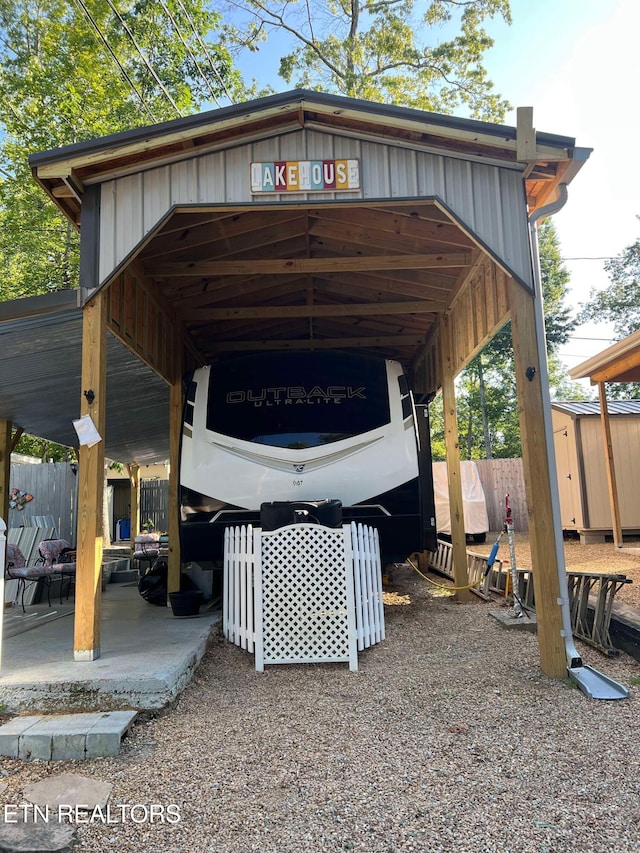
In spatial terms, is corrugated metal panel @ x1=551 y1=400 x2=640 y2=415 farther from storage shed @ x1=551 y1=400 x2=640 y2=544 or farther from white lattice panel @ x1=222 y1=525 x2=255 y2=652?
white lattice panel @ x1=222 y1=525 x2=255 y2=652

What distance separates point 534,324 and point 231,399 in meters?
2.93

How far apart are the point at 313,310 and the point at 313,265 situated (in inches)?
58.3

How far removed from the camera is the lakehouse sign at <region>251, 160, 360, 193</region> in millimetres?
4648

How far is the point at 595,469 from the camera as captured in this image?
1288cm

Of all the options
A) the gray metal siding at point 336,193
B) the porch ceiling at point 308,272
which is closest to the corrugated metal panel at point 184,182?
the gray metal siding at point 336,193

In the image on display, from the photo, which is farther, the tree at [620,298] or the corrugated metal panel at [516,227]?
the tree at [620,298]

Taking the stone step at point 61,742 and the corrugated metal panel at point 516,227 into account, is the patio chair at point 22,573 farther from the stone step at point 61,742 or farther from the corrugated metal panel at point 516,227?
the corrugated metal panel at point 516,227

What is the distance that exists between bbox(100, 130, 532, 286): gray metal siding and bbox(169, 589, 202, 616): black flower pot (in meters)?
3.28

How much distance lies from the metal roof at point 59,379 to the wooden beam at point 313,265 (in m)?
1.10

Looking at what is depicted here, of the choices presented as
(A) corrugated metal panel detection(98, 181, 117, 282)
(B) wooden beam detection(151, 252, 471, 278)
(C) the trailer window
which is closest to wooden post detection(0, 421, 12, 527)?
(B) wooden beam detection(151, 252, 471, 278)

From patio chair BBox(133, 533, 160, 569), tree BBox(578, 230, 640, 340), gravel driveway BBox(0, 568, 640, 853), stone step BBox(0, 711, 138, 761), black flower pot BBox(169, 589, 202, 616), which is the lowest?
gravel driveway BBox(0, 568, 640, 853)

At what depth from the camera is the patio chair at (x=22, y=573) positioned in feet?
24.1

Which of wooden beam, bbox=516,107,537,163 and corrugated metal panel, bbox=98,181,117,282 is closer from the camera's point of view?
wooden beam, bbox=516,107,537,163

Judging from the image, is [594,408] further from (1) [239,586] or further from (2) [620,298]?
(2) [620,298]
